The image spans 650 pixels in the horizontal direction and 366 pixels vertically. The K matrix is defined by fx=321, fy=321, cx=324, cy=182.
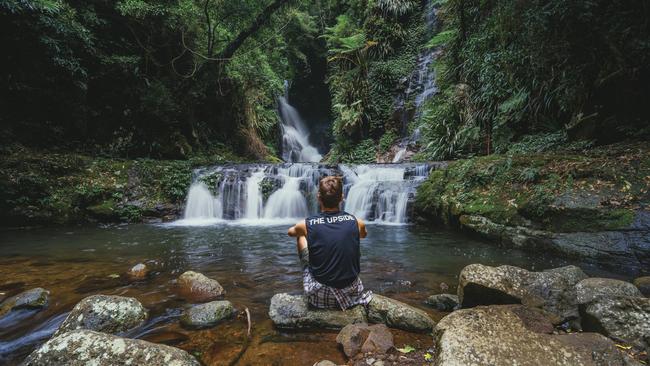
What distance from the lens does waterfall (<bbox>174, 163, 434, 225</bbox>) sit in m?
9.64

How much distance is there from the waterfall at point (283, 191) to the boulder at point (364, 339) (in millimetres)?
6918

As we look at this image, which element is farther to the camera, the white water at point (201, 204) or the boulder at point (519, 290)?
the white water at point (201, 204)

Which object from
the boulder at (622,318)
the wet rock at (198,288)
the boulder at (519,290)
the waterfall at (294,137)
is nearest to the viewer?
the boulder at (622,318)

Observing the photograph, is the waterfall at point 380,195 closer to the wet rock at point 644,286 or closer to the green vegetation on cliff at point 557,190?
the green vegetation on cliff at point 557,190

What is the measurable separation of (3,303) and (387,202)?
7.96m

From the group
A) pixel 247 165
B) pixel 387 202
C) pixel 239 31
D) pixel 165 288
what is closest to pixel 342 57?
pixel 239 31

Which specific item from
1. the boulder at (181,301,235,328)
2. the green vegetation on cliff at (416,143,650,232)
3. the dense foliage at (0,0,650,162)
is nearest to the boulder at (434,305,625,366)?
the boulder at (181,301,235,328)

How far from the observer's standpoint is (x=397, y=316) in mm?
2732

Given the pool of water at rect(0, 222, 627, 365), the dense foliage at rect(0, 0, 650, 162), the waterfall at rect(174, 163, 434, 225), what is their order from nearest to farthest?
1. the pool of water at rect(0, 222, 627, 365)
2. the dense foliage at rect(0, 0, 650, 162)
3. the waterfall at rect(174, 163, 434, 225)

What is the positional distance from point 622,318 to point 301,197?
29.3 feet

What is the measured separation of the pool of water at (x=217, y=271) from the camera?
103 inches

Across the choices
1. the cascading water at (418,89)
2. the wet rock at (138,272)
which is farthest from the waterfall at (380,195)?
the wet rock at (138,272)

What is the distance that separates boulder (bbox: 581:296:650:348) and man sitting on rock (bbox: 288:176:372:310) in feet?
5.69

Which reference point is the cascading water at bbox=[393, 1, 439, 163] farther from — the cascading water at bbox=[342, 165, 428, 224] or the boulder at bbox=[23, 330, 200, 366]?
the boulder at bbox=[23, 330, 200, 366]
